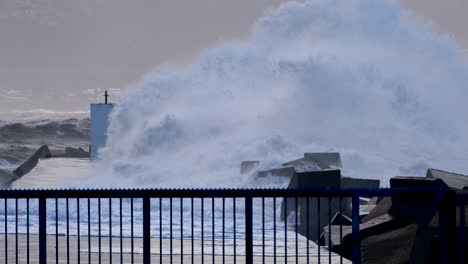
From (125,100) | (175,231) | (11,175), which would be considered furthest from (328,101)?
(175,231)

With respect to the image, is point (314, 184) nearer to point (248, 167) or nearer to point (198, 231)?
point (198, 231)

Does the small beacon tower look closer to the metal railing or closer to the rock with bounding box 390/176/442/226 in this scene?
the metal railing

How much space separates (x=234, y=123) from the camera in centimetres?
5266

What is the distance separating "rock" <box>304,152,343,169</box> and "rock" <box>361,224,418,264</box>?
55.2 ft

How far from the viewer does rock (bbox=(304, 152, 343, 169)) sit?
27286mm

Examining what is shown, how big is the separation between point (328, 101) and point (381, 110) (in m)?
4.40

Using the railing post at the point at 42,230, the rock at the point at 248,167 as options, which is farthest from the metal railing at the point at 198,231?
the rock at the point at 248,167

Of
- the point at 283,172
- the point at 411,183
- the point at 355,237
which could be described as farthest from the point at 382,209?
the point at 283,172

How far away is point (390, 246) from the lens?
9.35 m

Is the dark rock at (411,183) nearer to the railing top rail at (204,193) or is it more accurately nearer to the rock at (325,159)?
the railing top rail at (204,193)

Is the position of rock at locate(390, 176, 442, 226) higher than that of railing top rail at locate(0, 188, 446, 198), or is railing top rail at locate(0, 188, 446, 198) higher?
railing top rail at locate(0, 188, 446, 198)

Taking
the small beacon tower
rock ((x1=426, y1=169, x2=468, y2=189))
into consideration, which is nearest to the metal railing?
rock ((x1=426, y1=169, x2=468, y2=189))

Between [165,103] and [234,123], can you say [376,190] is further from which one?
[165,103]

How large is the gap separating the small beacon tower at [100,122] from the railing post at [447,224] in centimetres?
7632
